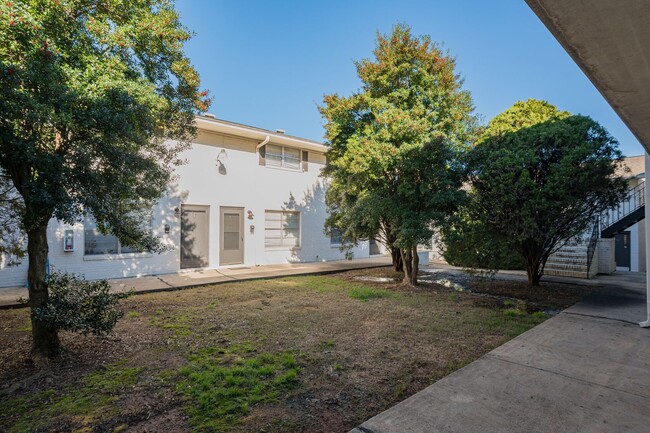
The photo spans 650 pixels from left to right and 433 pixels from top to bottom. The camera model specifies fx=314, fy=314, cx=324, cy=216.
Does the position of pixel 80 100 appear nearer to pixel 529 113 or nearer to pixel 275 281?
pixel 275 281

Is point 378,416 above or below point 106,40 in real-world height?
below

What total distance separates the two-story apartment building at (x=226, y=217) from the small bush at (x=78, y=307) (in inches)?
185

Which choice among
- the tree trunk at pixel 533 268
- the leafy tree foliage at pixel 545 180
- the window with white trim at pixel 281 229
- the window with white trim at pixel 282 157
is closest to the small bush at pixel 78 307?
the leafy tree foliage at pixel 545 180

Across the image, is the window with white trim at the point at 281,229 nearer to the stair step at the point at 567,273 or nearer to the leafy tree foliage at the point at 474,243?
the leafy tree foliage at the point at 474,243

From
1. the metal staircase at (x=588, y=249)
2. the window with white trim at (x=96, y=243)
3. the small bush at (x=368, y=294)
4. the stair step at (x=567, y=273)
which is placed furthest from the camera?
the stair step at (x=567, y=273)

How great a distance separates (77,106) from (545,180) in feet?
28.7

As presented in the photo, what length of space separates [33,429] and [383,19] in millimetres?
10031

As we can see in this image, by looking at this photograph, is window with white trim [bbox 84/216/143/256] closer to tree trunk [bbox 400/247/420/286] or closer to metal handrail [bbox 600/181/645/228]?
tree trunk [bbox 400/247/420/286]

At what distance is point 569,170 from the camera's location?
22.1 feet

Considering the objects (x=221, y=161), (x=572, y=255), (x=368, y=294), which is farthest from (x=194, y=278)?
(x=572, y=255)

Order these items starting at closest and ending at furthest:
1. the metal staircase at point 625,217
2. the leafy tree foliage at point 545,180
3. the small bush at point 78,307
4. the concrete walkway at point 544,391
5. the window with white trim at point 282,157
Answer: the concrete walkway at point 544,391, the small bush at point 78,307, the leafy tree foliage at point 545,180, the metal staircase at point 625,217, the window with white trim at point 282,157

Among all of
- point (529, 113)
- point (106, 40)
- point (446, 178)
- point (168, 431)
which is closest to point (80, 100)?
point (106, 40)

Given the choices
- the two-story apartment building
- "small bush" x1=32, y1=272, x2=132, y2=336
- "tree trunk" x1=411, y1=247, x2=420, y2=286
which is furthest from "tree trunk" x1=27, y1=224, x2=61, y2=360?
"tree trunk" x1=411, y1=247, x2=420, y2=286

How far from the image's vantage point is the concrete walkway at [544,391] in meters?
2.44
